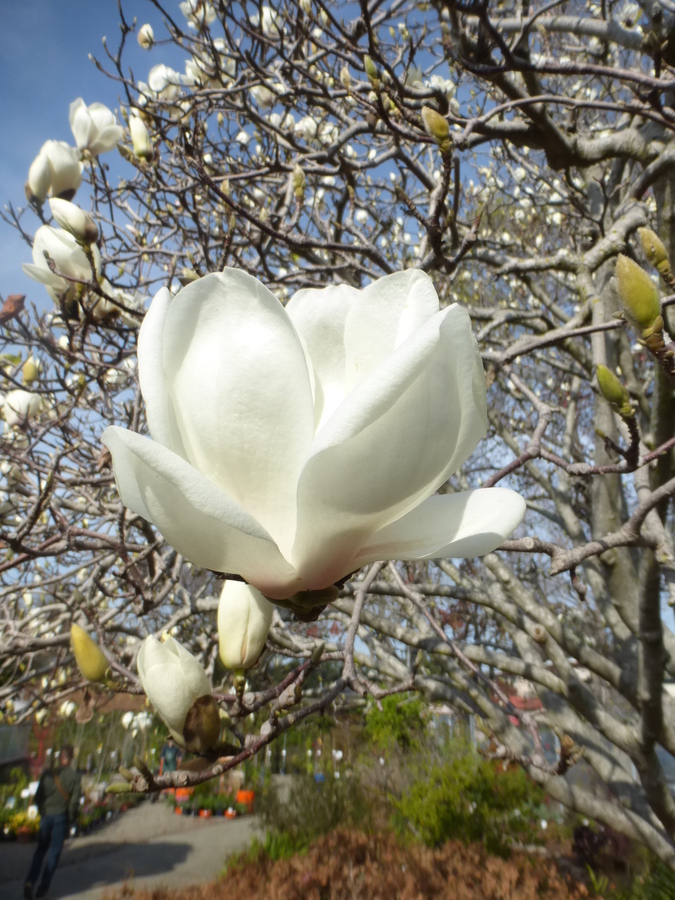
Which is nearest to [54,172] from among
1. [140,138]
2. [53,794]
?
[140,138]

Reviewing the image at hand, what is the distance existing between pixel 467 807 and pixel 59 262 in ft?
21.1

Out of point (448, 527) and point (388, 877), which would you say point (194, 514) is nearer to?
point (448, 527)

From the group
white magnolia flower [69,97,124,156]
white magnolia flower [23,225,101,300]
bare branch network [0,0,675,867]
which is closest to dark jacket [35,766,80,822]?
bare branch network [0,0,675,867]

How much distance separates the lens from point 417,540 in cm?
51

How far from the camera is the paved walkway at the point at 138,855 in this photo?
6.54m

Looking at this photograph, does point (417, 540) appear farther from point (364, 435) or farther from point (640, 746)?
point (640, 746)

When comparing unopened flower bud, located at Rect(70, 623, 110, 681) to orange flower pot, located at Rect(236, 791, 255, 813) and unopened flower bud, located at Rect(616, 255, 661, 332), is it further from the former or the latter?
orange flower pot, located at Rect(236, 791, 255, 813)

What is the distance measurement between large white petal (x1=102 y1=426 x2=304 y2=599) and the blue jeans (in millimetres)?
7263

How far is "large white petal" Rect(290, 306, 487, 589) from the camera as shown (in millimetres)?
392

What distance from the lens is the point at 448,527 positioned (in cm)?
50

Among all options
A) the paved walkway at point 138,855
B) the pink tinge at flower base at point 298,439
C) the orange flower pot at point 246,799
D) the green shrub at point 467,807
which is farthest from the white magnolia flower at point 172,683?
the orange flower pot at point 246,799

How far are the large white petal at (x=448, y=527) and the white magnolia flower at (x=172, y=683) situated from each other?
0.26 meters

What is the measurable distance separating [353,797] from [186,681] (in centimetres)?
755

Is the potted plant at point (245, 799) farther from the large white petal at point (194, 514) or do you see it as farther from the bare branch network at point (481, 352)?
the large white petal at point (194, 514)
